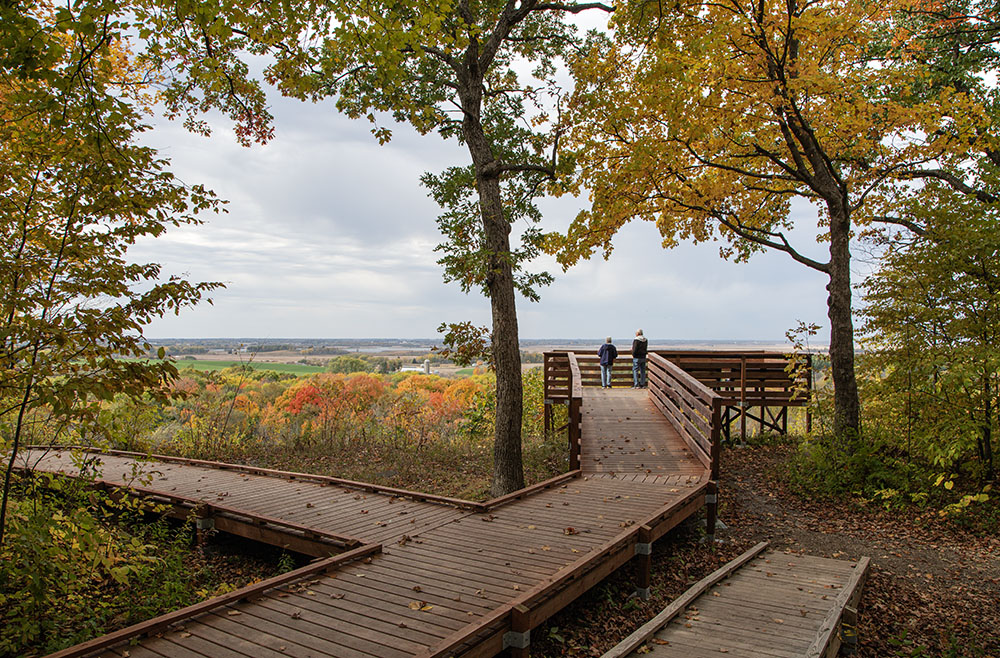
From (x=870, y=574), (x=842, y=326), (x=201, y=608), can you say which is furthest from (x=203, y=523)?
(x=842, y=326)

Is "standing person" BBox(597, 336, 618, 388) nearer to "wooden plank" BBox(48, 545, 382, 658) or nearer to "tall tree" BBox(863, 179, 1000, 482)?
"tall tree" BBox(863, 179, 1000, 482)

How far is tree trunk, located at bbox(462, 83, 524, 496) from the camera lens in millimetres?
9602

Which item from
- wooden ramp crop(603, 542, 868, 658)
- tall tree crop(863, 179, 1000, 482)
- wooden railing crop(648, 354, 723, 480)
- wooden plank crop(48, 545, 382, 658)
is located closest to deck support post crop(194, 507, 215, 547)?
wooden plank crop(48, 545, 382, 658)

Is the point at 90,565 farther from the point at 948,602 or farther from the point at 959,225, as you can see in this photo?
the point at 959,225

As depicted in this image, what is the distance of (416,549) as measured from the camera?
5.90 m

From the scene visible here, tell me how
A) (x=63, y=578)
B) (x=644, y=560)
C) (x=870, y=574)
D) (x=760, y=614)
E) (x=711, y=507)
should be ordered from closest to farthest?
(x=63, y=578)
(x=760, y=614)
(x=644, y=560)
(x=870, y=574)
(x=711, y=507)

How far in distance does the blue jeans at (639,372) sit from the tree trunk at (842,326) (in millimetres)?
6069

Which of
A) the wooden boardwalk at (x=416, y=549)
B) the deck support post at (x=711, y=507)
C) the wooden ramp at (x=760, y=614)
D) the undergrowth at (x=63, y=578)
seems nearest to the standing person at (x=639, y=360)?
the wooden boardwalk at (x=416, y=549)

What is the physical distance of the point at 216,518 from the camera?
296 inches

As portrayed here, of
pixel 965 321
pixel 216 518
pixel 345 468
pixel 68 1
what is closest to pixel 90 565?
pixel 216 518

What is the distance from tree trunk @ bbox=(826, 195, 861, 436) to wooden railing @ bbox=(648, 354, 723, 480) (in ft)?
8.78

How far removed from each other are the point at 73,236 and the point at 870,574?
8732mm

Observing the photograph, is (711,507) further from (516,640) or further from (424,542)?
(516,640)

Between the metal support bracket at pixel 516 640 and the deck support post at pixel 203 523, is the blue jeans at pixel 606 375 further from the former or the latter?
the metal support bracket at pixel 516 640
